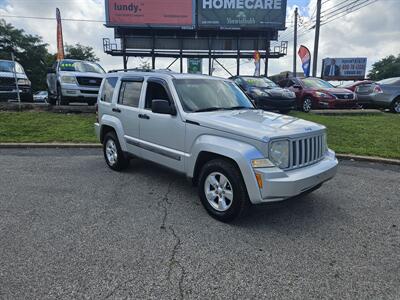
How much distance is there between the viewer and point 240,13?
106 ft

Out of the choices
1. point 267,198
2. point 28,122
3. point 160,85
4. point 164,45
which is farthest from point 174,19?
point 267,198

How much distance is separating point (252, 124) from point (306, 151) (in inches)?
29.5

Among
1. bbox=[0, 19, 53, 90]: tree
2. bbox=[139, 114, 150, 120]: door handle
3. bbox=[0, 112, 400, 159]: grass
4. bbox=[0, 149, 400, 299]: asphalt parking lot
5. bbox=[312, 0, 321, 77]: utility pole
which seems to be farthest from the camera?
bbox=[0, 19, 53, 90]: tree

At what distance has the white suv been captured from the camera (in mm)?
3379

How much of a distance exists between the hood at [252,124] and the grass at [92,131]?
3654 millimetres

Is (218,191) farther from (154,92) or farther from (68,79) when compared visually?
(68,79)

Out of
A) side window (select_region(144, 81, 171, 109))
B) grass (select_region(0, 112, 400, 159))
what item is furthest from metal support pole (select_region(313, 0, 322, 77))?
side window (select_region(144, 81, 171, 109))

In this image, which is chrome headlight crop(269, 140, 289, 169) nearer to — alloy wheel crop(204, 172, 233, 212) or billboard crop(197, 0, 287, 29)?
alloy wheel crop(204, 172, 233, 212)

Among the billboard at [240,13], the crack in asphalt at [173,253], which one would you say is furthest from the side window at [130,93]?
the billboard at [240,13]

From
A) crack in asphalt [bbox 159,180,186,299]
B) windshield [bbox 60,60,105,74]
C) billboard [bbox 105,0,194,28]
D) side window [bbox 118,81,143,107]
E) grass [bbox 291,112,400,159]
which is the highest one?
billboard [bbox 105,0,194,28]

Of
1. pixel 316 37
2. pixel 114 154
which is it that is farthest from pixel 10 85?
pixel 316 37

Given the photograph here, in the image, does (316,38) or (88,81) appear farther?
(316,38)

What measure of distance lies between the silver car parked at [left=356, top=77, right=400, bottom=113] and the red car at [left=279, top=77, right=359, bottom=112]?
0.82m

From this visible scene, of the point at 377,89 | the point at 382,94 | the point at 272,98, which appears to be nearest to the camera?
the point at 272,98
